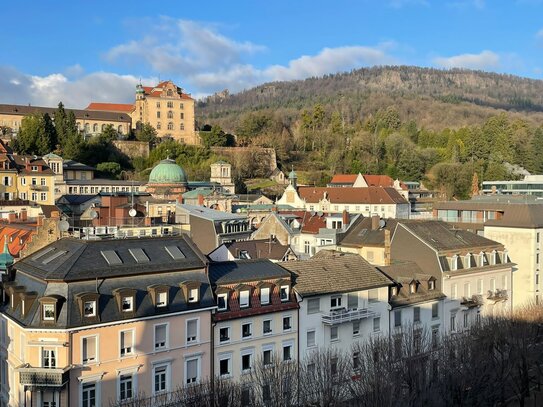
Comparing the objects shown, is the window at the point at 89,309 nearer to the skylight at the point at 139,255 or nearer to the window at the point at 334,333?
the skylight at the point at 139,255

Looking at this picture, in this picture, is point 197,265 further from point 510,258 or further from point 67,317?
point 510,258

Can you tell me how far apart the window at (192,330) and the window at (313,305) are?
7404 millimetres

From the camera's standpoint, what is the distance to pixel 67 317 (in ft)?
92.1

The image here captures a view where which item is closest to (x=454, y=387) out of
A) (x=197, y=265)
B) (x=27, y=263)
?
(x=197, y=265)

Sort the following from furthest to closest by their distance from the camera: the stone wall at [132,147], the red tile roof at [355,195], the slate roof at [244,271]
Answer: the stone wall at [132,147], the red tile roof at [355,195], the slate roof at [244,271]

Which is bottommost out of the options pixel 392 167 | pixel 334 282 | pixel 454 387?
pixel 454 387

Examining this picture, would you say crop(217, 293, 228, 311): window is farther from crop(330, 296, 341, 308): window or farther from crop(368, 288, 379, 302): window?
crop(368, 288, 379, 302): window

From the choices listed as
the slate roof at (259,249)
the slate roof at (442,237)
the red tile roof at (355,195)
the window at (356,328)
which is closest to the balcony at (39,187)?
the slate roof at (259,249)

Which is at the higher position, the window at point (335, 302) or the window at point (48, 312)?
the window at point (48, 312)

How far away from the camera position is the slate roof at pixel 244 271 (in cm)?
3412

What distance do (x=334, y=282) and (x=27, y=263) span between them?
1721cm

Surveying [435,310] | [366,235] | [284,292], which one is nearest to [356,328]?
[284,292]

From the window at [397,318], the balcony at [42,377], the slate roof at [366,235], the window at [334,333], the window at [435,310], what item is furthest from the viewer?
the slate roof at [366,235]

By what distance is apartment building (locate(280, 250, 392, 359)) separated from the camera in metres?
36.3
